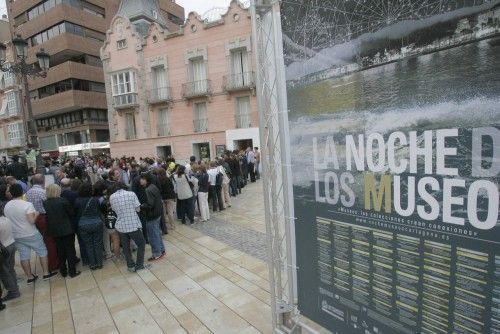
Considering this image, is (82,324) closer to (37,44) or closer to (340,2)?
(340,2)

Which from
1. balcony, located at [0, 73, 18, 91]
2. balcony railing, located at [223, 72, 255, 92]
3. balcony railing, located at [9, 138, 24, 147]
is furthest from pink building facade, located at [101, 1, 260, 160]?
balcony railing, located at [9, 138, 24, 147]

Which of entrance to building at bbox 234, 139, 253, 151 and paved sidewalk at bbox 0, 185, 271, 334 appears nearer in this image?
paved sidewalk at bbox 0, 185, 271, 334

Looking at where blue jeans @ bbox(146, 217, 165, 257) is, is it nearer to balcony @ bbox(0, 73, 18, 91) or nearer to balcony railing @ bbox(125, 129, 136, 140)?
balcony railing @ bbox(125, 129, 136, 140)

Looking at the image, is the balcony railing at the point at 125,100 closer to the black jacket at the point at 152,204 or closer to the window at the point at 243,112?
the window at the point at 243,112

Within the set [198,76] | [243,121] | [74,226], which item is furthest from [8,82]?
[74,226]

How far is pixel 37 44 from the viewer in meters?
31.8

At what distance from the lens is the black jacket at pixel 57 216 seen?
17.2 ft

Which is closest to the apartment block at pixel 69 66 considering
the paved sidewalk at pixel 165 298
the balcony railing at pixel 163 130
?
the balcony railing at pixel 163 130

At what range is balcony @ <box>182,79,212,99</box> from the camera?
2075cm

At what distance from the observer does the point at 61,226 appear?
529 centimetres

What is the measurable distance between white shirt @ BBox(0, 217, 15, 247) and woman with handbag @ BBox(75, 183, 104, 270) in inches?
39.0

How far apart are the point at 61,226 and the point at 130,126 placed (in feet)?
67.9

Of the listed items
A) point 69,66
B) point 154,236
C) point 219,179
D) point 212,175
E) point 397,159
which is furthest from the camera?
point 69,66

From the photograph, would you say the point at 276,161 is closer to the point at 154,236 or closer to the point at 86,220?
the point at 154,236
